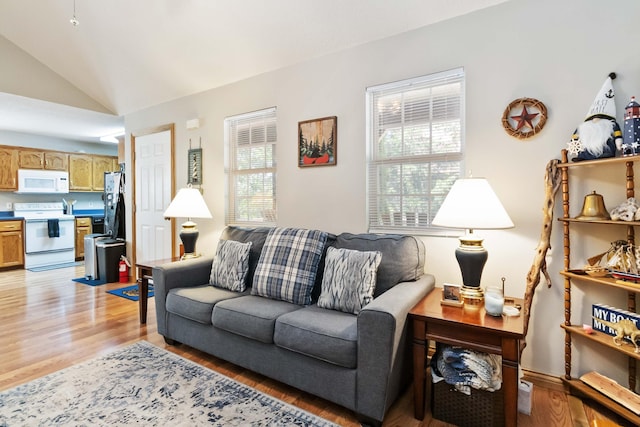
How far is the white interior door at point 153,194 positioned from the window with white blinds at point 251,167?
103 cm

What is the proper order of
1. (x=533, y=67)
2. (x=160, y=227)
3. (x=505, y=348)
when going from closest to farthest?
1. (x=505, y=348)
2. (x=533, y=67)
3. (x=160, y=227)

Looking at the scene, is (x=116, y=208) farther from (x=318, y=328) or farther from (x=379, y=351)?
(x=379, y=351)

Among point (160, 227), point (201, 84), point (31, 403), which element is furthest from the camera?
point (160, 227)

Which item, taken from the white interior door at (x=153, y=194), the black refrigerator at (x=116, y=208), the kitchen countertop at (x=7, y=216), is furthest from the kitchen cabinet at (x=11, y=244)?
the white interior door at (x=153, y=194)

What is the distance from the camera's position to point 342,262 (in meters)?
2.19

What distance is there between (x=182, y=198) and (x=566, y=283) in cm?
304

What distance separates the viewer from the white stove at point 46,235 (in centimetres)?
575

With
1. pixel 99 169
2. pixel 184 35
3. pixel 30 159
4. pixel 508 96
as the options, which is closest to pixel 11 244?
pixel 30 159

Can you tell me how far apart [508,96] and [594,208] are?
2.80 ft

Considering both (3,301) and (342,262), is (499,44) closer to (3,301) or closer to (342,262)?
(342,262)

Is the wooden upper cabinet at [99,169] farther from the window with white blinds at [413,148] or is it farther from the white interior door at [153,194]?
the window with white blinds at [413,148]

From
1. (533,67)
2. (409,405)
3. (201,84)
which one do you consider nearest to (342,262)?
(409,405)

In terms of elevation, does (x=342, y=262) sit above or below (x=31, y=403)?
above

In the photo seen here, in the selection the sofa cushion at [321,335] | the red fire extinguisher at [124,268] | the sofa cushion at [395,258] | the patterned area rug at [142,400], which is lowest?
the patterned area rug at [142,400]
